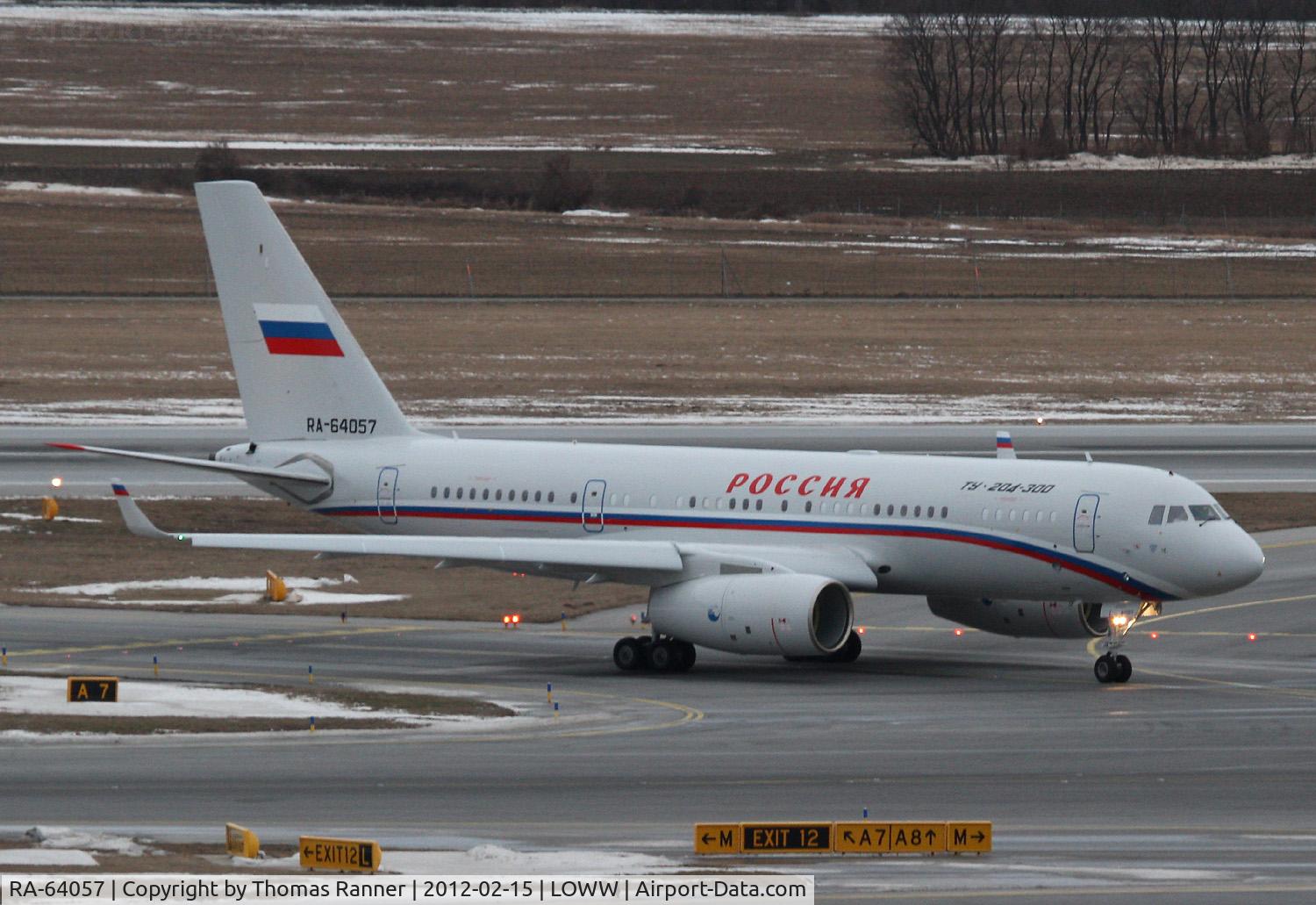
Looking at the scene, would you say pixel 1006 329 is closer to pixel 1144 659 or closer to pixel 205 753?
pixel 1144 659

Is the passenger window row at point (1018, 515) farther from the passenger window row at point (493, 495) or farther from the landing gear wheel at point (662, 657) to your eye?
the passenger window row at point (493, 495)

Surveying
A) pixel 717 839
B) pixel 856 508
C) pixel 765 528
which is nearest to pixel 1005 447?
pixel 856 508

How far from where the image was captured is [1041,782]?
93.8ft

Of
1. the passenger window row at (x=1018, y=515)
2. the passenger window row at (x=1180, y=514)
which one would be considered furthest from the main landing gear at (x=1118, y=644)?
the passenger window row at (x=1018, y=515)

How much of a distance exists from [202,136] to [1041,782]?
174614 millimetres

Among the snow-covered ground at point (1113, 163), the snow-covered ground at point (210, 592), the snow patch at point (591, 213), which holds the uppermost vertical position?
the snow-covered ground at point (1113, 163)

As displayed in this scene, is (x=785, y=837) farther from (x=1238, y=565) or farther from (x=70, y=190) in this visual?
(x=70, y=190)

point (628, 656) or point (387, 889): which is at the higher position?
point (628, 656)

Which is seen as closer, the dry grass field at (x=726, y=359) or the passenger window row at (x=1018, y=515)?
the passenger window row at (x=1018, y=515)

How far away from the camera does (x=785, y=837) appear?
23672 millimetres

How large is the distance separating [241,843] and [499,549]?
680 inches

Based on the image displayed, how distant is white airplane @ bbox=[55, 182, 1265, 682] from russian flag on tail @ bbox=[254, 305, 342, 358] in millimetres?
786

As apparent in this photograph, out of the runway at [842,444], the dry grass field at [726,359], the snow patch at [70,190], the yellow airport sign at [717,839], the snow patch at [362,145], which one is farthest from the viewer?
the snow patch at [362,145]

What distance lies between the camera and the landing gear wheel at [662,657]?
132 feet
